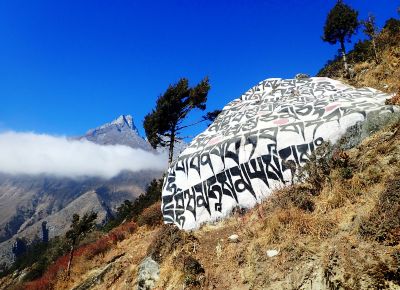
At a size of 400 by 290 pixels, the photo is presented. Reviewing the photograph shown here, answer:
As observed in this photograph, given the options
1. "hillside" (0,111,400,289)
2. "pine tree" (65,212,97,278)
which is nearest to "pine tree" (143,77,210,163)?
"pine tree" (65,212,97,278)

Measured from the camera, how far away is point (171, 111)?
96.2 ft

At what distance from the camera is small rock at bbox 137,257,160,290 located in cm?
1261

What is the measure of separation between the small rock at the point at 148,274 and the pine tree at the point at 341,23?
1119 inches

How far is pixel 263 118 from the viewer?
1817 centimetres

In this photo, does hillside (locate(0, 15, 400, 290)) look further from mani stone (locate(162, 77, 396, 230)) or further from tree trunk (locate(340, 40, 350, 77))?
tree trunk (locate(340, 40, 350, 77))

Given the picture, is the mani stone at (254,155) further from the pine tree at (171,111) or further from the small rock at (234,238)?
the pine tree at (171,111)

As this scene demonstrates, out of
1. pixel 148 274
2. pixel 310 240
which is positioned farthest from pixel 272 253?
pixel 148 274

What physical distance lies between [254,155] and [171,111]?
14834 millimetres

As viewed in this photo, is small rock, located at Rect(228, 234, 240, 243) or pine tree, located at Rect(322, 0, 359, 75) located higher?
pine tree, located at Rect(322, 0, 359, 75)

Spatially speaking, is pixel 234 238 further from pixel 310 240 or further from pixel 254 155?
pixel 254 155

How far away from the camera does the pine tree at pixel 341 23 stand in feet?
112

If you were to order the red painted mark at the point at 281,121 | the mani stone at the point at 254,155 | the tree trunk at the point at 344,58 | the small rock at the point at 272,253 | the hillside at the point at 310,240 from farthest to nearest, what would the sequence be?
the tree trunk at the point at 344,58 → the red painted mark at the point at 281,121 → the mani stone at the point at 254,155 → the small rock at the point at 272,253 → the hillside at the point at 310,240

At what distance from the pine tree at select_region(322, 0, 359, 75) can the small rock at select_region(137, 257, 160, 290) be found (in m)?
28.4

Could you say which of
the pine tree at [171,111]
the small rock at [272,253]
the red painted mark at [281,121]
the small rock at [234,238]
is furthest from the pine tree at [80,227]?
the small rock at [272,253]
